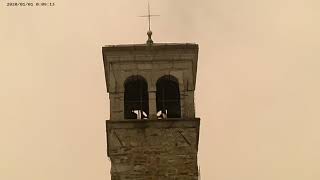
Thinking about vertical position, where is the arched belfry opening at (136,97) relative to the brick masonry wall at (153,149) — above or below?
above

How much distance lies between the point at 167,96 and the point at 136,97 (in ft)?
2.84

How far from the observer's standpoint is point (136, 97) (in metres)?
21.6

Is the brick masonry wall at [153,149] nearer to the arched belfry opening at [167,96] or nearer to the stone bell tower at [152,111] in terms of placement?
the stone bell tower at [152,111]

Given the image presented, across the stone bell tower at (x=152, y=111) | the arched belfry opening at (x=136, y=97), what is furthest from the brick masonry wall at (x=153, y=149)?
the arched belfry opening at (x=136, y=97)

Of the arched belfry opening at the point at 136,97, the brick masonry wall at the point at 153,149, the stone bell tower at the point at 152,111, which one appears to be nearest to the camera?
the brick masonry wall at the point at 153,149

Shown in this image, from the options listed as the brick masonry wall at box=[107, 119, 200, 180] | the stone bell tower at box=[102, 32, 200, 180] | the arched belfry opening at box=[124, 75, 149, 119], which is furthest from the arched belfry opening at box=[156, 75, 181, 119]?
the brick masonry wall at box=[107, 119, 200, 180]

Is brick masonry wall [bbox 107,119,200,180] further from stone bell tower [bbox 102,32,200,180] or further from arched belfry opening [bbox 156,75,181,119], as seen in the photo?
arched belfry opening [bbox 156,75,181,119]

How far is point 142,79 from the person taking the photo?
21500 mm

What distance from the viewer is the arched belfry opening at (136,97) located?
21438mm

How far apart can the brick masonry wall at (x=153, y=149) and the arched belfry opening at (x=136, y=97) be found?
91 centimetres

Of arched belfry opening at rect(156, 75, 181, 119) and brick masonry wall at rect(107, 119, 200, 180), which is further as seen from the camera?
arched belfry opening at rect(156, 75, 181, 119)

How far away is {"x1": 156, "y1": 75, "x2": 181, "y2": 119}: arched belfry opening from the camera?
21.5m

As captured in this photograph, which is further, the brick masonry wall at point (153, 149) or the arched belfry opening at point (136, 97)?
the arched belfry opening at point (136, 97)

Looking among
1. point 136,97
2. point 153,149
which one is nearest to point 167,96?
point 136,97
